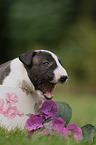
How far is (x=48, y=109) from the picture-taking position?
289 centimetres

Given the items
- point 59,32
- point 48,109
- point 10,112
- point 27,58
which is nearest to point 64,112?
point 48,109

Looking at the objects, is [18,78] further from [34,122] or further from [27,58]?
[34,122]

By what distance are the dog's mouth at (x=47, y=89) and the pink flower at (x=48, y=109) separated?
0.62ft

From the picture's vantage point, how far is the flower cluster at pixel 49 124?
2656mm

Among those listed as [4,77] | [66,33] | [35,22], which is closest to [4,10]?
[35,22]

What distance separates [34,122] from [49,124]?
155mm

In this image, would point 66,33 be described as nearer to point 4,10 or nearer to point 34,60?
point 4,10

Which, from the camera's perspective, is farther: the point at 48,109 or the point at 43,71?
the point at 48,109

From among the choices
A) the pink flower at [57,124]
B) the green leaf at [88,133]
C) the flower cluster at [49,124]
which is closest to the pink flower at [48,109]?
the flower cluster at [49,124]

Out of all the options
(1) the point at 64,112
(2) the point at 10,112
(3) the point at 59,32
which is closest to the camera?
(2) the point at 10,112

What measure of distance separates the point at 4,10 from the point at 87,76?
688 cm

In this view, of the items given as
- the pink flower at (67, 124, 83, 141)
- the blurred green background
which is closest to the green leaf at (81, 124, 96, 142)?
the pink flower at (67, 124, 83, 141)

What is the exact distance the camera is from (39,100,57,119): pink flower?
284cm

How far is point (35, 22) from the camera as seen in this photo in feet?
47.5
